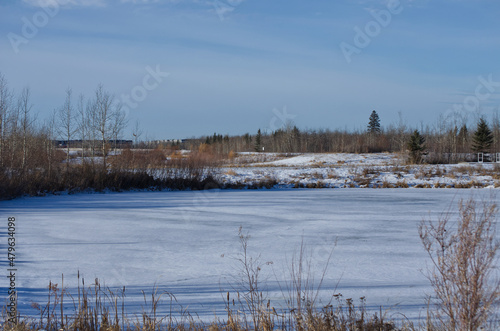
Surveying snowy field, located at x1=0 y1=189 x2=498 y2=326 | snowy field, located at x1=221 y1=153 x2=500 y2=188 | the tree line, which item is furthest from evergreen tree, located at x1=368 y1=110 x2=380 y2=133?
snowy field, located at x1=0 y1=189 x2=498 y2=326

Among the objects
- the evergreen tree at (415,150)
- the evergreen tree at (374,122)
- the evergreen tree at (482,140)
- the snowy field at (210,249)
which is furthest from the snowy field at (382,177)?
the evergreen tree at (374,122)

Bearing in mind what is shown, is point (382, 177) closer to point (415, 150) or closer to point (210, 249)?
point (415, 150)

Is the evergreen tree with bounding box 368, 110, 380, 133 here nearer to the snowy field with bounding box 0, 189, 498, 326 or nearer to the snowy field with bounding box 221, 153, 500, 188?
the snowy field with bounding box 221, 153, 500, 188

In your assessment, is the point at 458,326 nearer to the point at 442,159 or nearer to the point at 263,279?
the point at 263,279

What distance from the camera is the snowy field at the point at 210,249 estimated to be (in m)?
5.32

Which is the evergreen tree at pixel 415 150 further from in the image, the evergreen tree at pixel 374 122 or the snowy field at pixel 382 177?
the evergreen tree at pixel 374 122

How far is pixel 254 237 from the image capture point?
354 inches

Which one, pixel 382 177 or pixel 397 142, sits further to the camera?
pixel 397 142

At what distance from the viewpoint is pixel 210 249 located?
308 inches

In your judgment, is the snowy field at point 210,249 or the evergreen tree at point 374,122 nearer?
the snowy field at point 210,249

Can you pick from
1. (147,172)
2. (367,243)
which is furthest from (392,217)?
(147,172)

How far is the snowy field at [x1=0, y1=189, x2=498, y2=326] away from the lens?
5320 millimetres

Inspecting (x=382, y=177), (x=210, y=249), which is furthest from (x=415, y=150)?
(x=210, y=249)

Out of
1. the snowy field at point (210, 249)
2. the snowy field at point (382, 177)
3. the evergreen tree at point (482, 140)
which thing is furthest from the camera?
the evergreen tree at point (482, 140)
